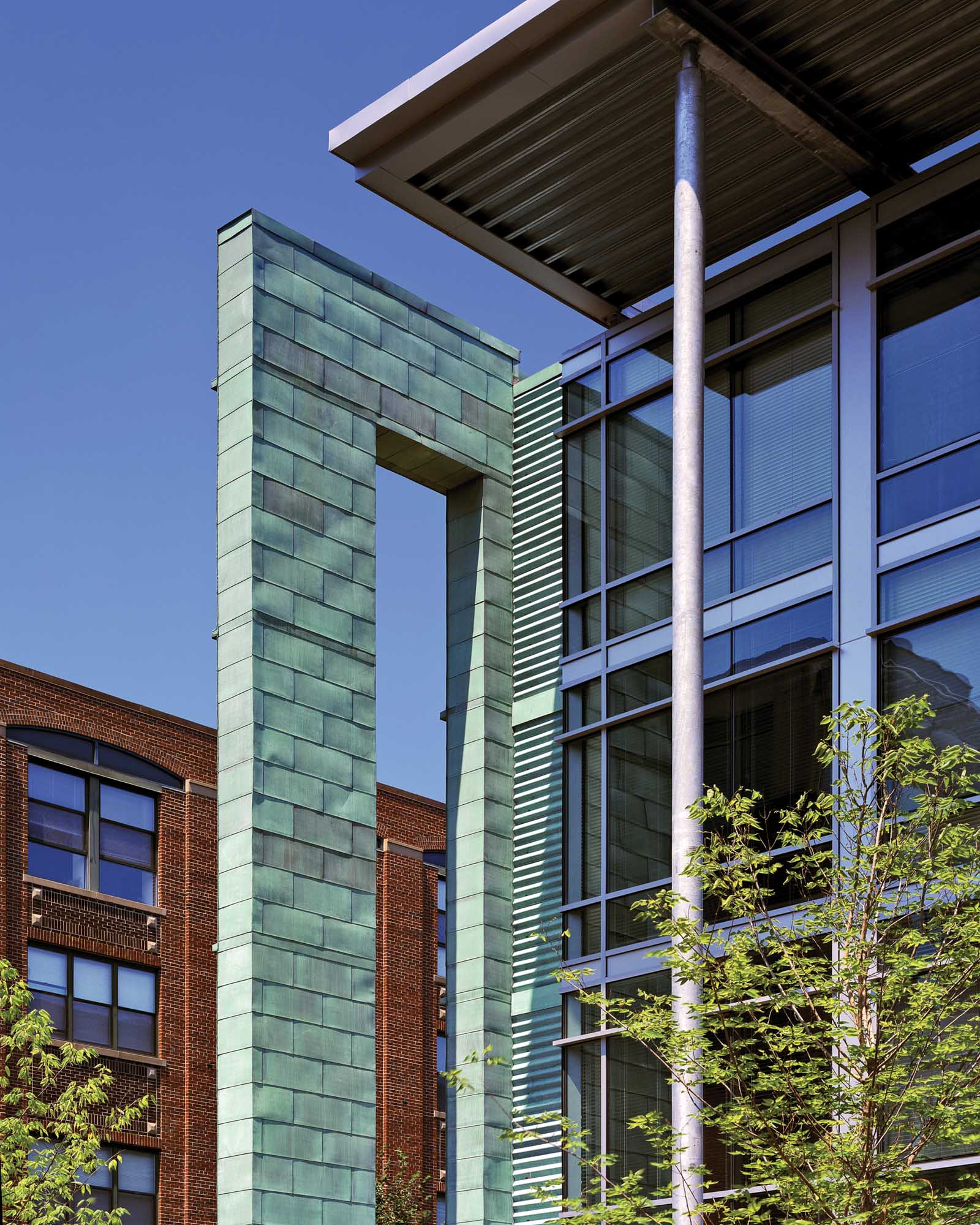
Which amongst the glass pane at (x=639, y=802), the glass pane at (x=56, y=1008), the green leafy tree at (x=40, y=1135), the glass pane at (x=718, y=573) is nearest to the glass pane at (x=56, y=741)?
the glass pane at (x=56, y=1008)

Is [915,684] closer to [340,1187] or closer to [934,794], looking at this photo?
[934,794]

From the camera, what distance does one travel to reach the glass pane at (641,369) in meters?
25.2

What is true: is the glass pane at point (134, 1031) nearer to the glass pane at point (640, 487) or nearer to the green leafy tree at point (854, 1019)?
the glass pane at point (640, 487)

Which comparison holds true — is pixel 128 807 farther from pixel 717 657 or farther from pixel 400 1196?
pixel 717 657

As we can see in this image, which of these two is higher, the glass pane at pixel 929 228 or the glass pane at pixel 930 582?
the glass pane at pixel 929 228

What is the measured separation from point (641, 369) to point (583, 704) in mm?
4439

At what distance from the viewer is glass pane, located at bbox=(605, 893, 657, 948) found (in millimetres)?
23203

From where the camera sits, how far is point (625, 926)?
924 inches

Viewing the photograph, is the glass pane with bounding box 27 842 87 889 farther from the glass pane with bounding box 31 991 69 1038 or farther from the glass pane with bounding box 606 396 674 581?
the glass pane with bounding box 606 396 674 581

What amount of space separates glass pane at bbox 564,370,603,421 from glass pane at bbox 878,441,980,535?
5.33m

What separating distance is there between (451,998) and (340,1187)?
3187 mm

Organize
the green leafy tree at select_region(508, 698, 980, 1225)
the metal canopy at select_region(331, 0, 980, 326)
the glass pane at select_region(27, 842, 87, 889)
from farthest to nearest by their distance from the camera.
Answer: the glass pane at select_region(27, 842, 87, 889), the metal canopy at select_region(331, 0, 980, 326), the green leafy tree at select_region(508, 698, 980, 1225)

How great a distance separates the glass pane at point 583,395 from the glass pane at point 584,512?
0.30 m

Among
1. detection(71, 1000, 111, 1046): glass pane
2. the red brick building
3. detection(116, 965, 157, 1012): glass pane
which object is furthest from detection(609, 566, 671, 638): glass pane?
detection(116, 965, 157, 1012): glass pane
